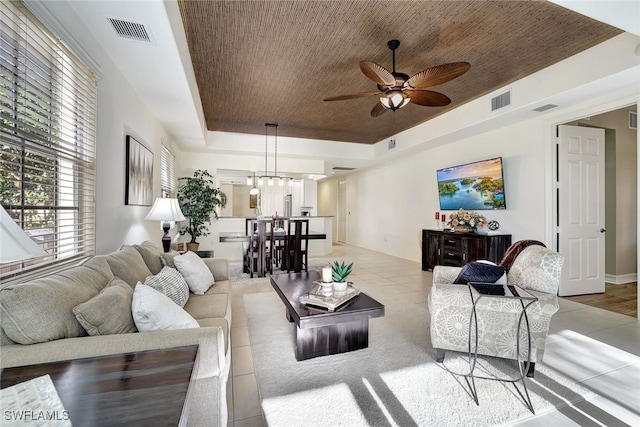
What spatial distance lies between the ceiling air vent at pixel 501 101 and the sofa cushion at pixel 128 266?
4654 millimetres

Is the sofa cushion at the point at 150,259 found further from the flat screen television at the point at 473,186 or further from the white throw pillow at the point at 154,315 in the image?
the flat screen television at the point at 473,186

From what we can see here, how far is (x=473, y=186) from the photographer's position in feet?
16.1

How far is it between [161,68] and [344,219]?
8.32 meters

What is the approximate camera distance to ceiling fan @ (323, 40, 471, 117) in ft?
8.21

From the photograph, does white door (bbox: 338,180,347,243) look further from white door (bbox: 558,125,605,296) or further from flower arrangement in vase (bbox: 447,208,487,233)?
white door (bbox: 558,125,605,296)

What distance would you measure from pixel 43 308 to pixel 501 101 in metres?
4.96

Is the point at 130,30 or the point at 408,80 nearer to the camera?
the point at 130,30

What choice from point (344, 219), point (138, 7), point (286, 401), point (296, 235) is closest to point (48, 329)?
point (286, 401)

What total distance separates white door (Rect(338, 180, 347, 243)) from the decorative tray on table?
789cm

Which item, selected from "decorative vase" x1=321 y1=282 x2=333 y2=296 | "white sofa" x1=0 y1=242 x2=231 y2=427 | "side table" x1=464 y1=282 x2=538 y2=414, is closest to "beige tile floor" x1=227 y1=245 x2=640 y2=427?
"side table" x1=464 y1=282 x2=538 y2=414

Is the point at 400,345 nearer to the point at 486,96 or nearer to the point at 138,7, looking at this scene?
the point at 138,7

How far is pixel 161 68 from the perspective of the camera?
102 inches

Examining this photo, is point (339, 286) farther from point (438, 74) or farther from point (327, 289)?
point (438, 74)

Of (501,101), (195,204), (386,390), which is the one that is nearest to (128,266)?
(386,390)
